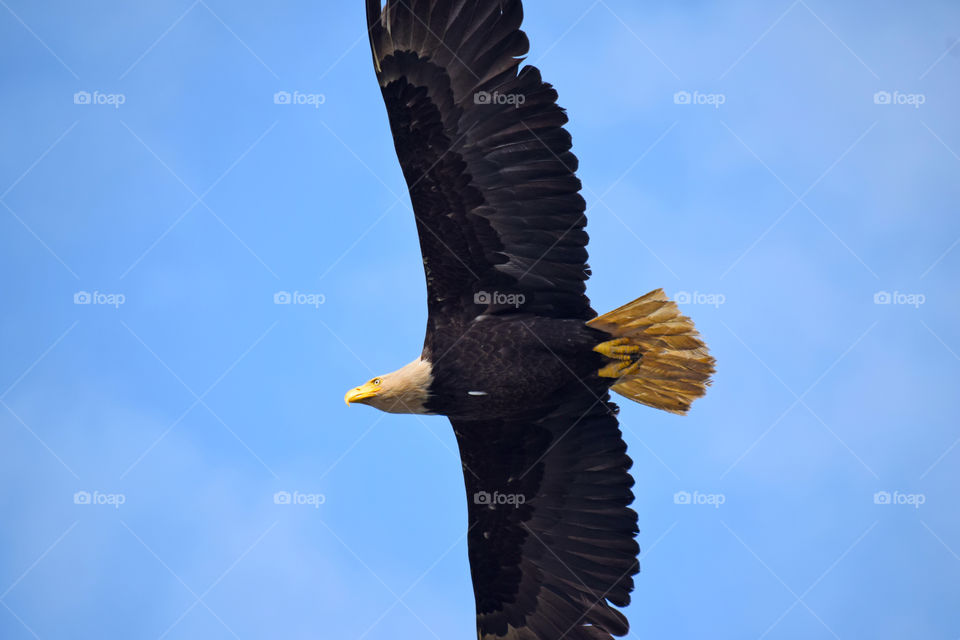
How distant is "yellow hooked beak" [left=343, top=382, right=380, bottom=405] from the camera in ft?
30.2

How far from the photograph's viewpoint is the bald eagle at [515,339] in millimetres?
8609

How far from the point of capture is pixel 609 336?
9094mm

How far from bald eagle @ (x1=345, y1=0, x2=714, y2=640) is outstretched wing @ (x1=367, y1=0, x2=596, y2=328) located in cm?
1

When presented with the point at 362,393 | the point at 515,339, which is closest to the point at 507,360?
the point at 515,339

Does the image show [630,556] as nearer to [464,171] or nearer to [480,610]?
[480,610]

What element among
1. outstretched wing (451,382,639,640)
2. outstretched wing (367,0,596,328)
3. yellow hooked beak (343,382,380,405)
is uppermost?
outstretched wing (367,0,596,328)

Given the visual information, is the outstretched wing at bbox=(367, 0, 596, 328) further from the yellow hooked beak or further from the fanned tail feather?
the yellow hooked beak

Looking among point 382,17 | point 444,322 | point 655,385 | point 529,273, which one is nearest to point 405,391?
point 444,322

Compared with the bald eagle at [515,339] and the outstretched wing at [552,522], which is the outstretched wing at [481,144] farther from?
the outstretched wing at [552,522]

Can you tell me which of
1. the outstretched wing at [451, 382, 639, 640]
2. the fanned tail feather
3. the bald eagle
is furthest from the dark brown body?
the outstretched wing at [451, 382, 639, 640]

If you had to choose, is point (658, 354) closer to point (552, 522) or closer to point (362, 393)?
point (552, 522)

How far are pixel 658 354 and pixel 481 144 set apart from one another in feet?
7.99

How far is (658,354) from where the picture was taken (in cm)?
929

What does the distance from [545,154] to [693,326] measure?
2091 millimetres
